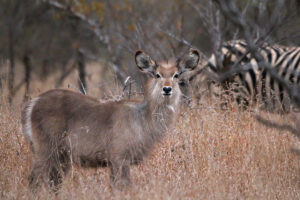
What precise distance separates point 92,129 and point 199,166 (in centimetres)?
132

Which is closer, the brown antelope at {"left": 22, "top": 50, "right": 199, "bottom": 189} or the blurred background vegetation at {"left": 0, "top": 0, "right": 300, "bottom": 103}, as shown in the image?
the brown antelope at {"left": 22, "top": 50, "right": 199, "bottom": 189}

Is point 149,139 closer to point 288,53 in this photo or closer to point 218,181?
point 218,181

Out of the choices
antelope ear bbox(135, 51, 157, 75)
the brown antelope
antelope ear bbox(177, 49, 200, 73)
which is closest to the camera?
the brown antelope

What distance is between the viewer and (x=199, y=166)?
5906 millimetres

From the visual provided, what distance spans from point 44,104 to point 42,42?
12997 mm

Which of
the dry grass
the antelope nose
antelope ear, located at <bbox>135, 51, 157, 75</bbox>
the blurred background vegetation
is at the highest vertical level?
the blurred background vegetation

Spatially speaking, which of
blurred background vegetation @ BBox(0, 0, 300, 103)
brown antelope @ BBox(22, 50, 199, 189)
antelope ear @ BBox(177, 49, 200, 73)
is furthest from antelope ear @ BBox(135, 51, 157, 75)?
blurred background vegetation @ BBox(0, 0, 300, 103)

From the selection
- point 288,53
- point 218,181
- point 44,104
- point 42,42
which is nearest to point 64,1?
point 42,42

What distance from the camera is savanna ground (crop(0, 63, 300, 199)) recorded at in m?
5.08

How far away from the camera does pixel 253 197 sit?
5.14m

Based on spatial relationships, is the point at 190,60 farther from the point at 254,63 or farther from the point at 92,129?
the point at 254,63

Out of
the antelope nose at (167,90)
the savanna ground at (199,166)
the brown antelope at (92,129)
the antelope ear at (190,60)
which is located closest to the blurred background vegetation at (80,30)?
the savanna ground at (199,166)

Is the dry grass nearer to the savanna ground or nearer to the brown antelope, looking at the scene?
the savanna ground

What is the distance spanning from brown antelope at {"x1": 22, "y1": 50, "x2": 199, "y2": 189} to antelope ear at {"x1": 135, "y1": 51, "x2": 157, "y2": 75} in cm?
16
